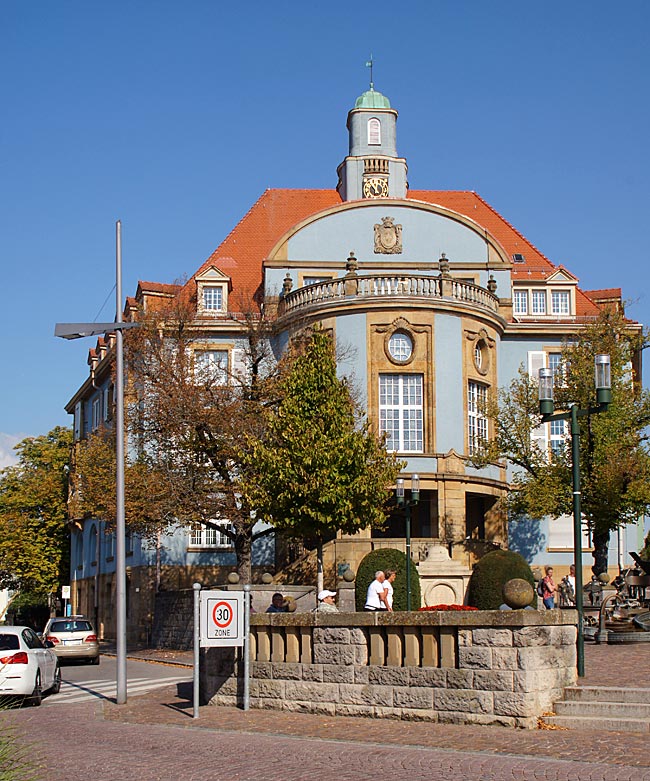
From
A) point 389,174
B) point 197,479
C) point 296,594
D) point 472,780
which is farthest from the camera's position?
point 389,174

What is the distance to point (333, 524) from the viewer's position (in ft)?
107

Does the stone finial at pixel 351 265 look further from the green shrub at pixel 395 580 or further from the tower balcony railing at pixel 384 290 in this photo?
the green shrub at pixel 395 580

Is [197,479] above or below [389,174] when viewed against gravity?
below

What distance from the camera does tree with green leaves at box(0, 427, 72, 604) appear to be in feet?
199

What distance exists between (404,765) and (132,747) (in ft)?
11.5

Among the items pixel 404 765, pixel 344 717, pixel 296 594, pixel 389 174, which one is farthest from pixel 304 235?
pixel 404 765

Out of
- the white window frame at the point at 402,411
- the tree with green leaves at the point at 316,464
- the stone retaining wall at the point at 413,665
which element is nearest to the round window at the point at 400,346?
the white window frame at the point at 402,411

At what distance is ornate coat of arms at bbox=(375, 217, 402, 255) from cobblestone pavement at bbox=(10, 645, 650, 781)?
28.3 m

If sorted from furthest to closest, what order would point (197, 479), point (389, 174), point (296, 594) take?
point (389, 174), point (197, 479), point (296, 594)

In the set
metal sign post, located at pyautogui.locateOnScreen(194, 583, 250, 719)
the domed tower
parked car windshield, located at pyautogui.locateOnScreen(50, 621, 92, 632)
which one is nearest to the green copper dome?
the domed tower

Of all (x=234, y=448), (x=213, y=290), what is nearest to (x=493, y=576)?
(x=234, y=448)

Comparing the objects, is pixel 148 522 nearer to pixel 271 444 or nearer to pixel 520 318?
pixel 271 444

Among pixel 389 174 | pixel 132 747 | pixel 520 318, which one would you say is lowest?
pixel 132 747

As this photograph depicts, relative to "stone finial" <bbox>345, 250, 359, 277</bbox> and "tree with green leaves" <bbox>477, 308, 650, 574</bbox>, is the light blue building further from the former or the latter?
"tree with green leaves" <bbox>477, 308, 650, 574</bbox>
